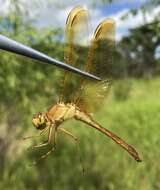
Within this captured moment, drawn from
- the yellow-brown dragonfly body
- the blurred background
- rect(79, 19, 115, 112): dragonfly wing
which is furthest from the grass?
the yellow-brown dragonfly body

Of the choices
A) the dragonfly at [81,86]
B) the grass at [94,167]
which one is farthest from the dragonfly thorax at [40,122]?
the grass at [94,167]

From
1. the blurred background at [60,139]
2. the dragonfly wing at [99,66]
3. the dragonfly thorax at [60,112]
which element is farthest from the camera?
the blurred background at [60,139]

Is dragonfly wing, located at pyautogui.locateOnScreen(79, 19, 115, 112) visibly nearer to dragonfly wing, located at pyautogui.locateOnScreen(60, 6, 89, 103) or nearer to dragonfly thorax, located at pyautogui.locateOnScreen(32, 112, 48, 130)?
dragonfly wing, located at pyautogui.locateOnScreen(60, 6, 89, 103)

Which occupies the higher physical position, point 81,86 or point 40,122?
point 81,86

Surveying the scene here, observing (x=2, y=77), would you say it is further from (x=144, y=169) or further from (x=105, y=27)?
(x=105, y=27)

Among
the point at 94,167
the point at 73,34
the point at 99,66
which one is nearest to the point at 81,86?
the point at 99,66

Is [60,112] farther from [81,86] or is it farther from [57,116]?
[81,86]

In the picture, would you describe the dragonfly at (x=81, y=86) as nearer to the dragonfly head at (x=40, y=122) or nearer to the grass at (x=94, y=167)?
the dragonfly head at (x=40, y=122)
